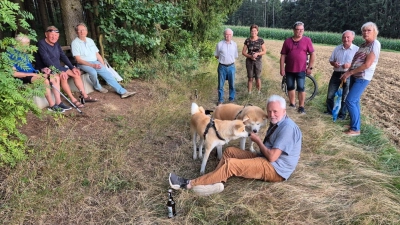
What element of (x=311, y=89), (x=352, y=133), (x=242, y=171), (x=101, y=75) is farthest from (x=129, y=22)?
(x=311, y=89)

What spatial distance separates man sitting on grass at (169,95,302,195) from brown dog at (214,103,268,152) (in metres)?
0.64

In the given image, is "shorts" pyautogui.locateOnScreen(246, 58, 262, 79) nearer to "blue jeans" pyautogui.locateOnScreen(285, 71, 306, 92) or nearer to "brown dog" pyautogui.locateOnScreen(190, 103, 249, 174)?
"blue jeans" pyautogui.locateOnScreen(285, 71, 306, 92)

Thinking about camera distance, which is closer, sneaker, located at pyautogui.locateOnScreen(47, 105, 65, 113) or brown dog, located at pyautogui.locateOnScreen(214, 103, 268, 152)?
brown dog, located at pyautogui.locateOnScreen(214, 103, 268, 152)

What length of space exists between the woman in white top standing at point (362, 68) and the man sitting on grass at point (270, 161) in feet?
7.30

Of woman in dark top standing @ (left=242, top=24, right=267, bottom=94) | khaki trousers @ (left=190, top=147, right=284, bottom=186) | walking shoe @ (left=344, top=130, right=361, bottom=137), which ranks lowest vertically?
walking shoe @ (left=344, top=130, right=361, bottom=137)

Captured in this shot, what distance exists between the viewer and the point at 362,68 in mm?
4273

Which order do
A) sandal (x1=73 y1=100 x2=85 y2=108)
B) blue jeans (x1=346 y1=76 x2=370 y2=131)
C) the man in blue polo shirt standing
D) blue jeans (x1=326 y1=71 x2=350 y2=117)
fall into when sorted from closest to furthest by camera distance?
blue jeans (x1=346 y1=76 x2=370 y2=131) → sandal (x1=73 y1=100 x2=85 y2=108) → blue jeans (x1=326 y1=71 x2=350 y2=117) → the man in blue polo shirt standing

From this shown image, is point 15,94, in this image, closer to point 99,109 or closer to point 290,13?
point 99,109

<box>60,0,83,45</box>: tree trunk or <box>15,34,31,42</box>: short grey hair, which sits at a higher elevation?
<box>60,0,83,45</box>: tree trunk

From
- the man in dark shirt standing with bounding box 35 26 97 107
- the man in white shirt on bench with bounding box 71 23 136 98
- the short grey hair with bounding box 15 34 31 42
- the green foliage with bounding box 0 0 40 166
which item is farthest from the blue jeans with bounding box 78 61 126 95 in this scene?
the green foliage with bounding box 0 0 40 166

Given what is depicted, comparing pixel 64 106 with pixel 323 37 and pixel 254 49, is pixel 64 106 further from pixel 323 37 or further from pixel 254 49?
pixel 323 37

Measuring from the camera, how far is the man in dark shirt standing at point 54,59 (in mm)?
4481

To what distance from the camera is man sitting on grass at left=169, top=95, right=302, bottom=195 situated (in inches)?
116

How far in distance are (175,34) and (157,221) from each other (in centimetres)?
780
